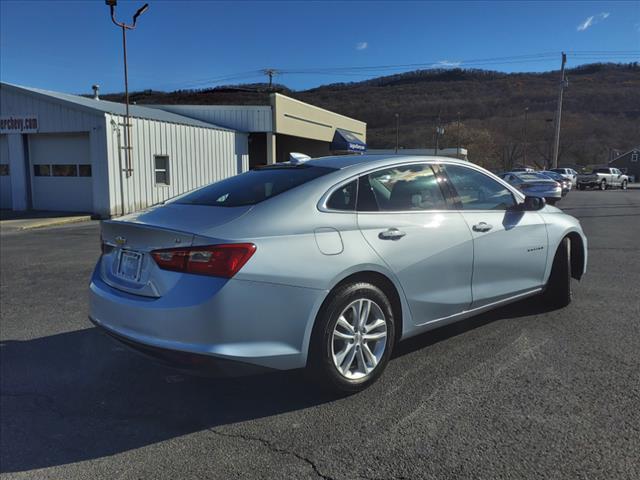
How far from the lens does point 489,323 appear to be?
16.2 ft

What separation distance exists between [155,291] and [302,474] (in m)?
1.32

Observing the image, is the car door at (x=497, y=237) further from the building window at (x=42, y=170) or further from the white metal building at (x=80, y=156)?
the building window at (x=42, y=170)

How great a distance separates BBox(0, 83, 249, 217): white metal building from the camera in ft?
57.6

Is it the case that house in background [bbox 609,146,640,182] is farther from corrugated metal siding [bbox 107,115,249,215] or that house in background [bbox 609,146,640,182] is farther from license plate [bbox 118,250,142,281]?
license plate [bbox 118,250,142,281]

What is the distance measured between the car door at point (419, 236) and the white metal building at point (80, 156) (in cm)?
1549

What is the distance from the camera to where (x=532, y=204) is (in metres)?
4.85

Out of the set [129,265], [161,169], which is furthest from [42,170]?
[129,265]

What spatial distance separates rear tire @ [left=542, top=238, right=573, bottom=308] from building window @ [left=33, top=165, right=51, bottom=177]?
1859 centimetres

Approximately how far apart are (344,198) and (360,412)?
1.41 metres

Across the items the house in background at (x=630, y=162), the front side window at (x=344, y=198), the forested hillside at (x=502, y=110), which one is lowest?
the front side window at (x=344, y=198)

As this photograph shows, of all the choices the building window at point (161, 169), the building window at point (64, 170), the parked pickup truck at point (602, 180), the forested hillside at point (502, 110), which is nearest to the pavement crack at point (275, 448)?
the building window at point (64, 170)

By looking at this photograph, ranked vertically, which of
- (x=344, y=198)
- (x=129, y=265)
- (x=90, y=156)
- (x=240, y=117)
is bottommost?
(x=129, y=265)

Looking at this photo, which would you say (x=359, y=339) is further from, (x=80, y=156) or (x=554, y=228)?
(x=80, y=156)

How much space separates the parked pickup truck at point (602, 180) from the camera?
42094 mm
